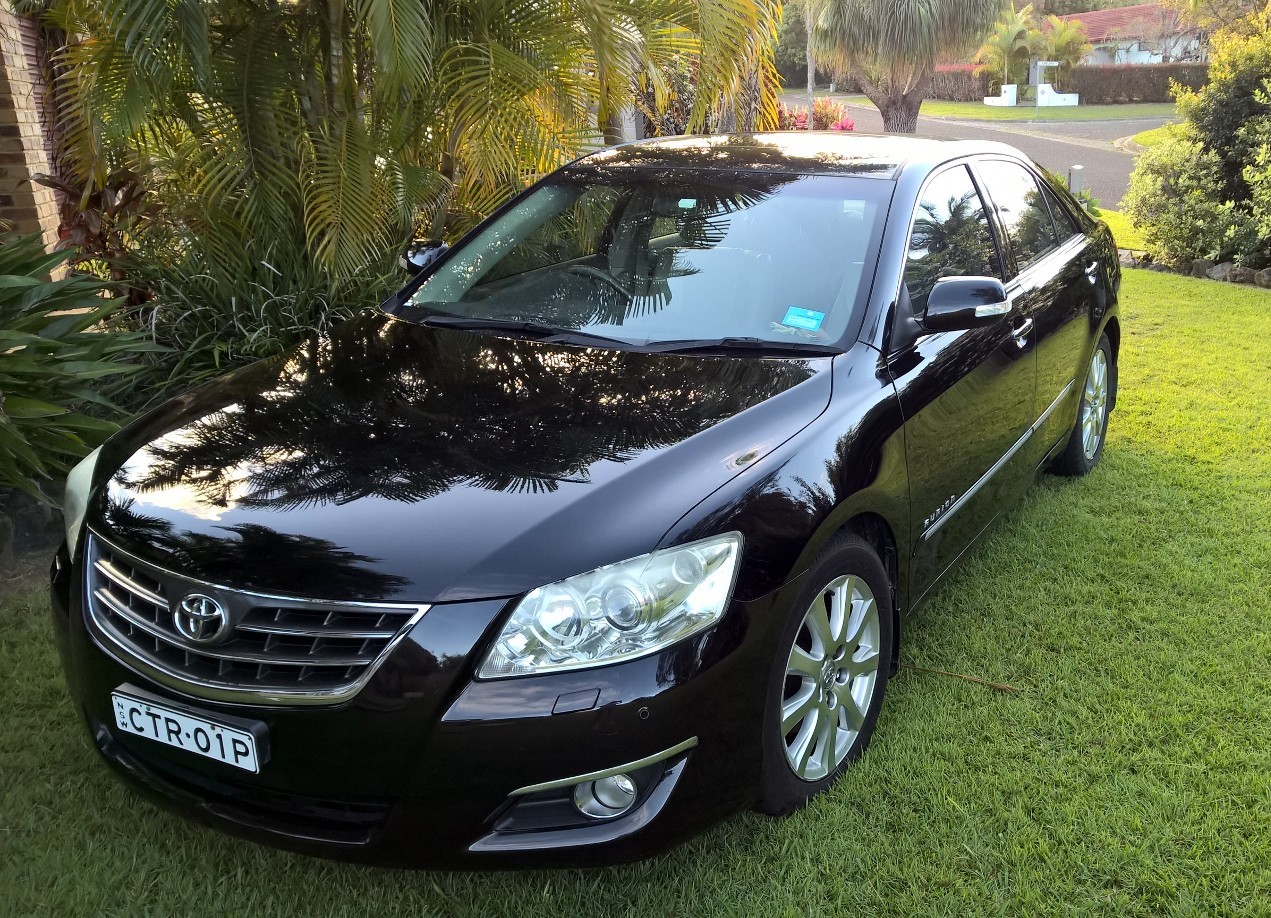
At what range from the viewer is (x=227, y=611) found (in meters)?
2.04

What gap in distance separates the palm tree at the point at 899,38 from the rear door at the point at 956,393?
76.4 feet

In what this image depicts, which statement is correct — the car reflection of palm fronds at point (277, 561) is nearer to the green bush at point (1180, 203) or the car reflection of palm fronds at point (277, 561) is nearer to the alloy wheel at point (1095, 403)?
the alloy wheel at point (1095, 403)

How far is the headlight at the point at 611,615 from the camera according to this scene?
78.0 inches

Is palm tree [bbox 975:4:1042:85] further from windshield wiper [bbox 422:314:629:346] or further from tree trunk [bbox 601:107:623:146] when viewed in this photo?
windshield wiper [bbox 422:314:629:346]

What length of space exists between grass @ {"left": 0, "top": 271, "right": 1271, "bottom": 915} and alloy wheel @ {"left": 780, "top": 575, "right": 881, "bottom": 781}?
0.46ft

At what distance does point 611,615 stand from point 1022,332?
228 centimetres

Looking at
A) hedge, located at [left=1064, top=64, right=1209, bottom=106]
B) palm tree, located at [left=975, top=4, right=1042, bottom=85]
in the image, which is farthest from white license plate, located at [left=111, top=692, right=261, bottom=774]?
palm tree, located at [left=975, top=4, right=1042, bottom=85]

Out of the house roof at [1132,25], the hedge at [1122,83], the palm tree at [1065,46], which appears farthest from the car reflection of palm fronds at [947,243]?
the house roof at [1132,25]

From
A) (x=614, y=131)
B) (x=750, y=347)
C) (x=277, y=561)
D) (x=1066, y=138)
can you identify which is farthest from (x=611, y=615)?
(x=1066, y=138)

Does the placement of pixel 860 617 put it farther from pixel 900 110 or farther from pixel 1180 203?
pixel 900 110

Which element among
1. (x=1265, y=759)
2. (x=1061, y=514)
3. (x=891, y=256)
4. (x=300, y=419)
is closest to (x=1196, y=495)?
(x=1061, y=514)

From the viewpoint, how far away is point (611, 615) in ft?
6.64

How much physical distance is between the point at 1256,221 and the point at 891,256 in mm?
8246

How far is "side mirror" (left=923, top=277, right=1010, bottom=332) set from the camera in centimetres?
296
